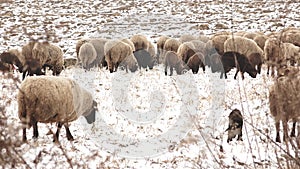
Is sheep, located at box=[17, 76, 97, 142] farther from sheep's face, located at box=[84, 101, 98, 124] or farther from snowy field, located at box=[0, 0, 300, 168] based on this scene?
sheep's face, located at box=[84, 101, 98, 124]

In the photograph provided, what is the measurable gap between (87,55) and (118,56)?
4.03 feet

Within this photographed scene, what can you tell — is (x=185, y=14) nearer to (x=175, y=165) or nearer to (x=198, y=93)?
(x=198, y=93)

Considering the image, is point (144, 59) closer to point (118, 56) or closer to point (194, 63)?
point (118, 56)

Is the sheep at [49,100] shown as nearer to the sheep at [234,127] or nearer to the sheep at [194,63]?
the sheep at [234,127]

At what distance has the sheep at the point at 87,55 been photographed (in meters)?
14.5

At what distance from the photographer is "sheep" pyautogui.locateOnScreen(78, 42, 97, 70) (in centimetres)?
1450

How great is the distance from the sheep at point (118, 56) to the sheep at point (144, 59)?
1.43ft

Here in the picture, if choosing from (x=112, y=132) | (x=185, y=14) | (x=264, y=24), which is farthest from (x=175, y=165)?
(x=185, y=14)

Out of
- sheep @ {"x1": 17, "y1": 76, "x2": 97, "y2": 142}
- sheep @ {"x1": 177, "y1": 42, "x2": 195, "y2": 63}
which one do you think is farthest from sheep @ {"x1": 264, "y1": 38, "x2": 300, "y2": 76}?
sheep @ {"x1": 177, "y1": 42, "x2": 195, "y2": 63}

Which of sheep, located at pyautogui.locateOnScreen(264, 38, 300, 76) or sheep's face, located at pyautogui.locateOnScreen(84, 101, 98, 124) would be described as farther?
sheep's face, located at pyautogui.locateOnScreen(84, 101, 98, 124)

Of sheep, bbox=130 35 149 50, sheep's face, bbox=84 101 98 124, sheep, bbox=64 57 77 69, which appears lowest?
sheep, bbox=64 57 77 69

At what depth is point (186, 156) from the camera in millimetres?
5559

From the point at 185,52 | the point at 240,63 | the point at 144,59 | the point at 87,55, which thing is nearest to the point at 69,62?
the point at 87,55

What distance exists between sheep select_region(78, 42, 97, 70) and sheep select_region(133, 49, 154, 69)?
1.72m
